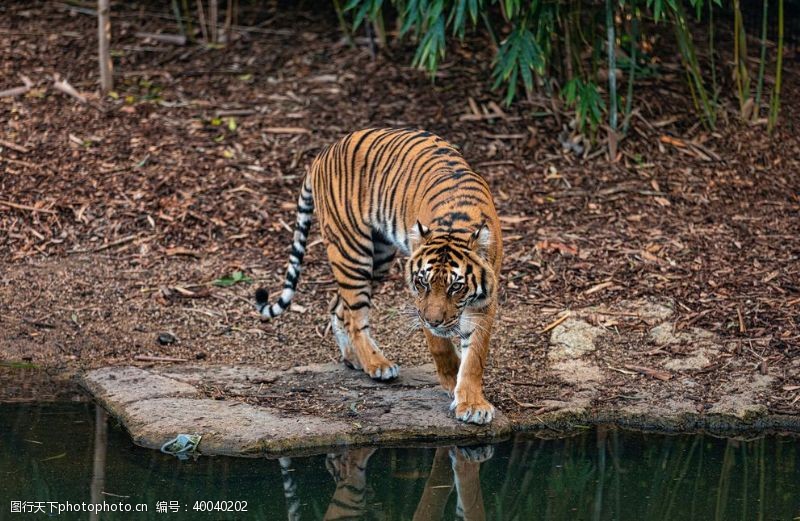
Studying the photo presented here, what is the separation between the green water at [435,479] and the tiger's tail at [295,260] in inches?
45.7

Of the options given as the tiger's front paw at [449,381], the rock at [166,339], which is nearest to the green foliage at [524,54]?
the tiger's front paw at [449,381]

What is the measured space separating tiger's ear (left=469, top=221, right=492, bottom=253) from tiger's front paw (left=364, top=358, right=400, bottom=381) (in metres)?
1.03

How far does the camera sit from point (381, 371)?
5.43 metres

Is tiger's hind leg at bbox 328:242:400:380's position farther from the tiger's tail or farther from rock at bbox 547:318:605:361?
rock at bbox 547:318:605:361

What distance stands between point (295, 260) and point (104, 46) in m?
3.48

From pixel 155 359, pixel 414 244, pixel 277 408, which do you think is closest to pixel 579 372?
pixel 414 244

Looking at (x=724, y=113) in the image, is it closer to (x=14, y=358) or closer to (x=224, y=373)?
(x=224, y=373)

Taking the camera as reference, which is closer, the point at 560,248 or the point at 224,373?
the point at 224,373

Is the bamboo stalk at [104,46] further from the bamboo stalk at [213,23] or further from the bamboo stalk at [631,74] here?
the bamboo stalk at [631,74]

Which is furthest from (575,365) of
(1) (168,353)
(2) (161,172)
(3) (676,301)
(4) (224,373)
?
(2) (161,172)

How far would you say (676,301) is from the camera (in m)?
6.17

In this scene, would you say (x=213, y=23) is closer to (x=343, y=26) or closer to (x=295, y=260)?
(x=343, y=26)

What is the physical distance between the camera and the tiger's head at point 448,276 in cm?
458

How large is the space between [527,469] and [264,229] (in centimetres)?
310
